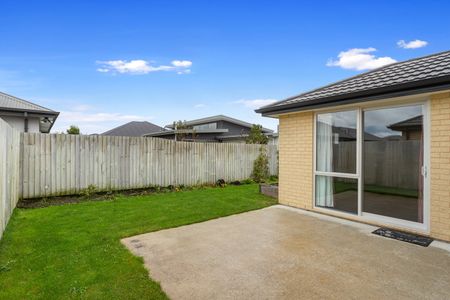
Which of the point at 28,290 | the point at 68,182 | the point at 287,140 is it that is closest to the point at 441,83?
the point at 287,140

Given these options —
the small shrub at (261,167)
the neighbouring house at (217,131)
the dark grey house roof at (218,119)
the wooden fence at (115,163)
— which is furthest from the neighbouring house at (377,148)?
the dark grey house roof at (218,119)

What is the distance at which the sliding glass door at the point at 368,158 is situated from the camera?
511 cm

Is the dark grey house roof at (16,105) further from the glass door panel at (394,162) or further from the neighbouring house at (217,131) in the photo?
the glass door panel at (394,162)

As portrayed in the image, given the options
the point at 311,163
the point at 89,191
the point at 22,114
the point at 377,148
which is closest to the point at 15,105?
the point at 22,114

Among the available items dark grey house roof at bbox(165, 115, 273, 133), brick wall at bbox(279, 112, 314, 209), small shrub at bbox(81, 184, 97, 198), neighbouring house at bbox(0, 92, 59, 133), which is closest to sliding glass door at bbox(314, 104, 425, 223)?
brick wall at bbox(279, 112, 314, 209)

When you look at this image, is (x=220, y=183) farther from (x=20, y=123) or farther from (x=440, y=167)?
(x=440, y=167)

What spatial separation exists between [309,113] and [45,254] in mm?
5863

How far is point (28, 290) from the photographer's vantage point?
271 centimetres

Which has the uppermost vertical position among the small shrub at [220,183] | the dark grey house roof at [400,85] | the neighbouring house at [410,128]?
the dark grey house roof at [400,85]

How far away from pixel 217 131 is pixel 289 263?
1703 cm

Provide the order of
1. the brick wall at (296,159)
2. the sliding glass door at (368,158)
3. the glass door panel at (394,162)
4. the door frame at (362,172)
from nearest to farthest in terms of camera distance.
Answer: the door frame at (362,172)
the glass door panel at (394,162)
the sliding glass door at (368,158)
the brick wall at (296,159)

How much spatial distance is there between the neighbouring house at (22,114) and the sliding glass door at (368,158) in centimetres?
923

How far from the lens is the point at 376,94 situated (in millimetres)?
4770

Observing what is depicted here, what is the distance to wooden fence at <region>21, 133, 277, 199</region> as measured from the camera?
7379mm
